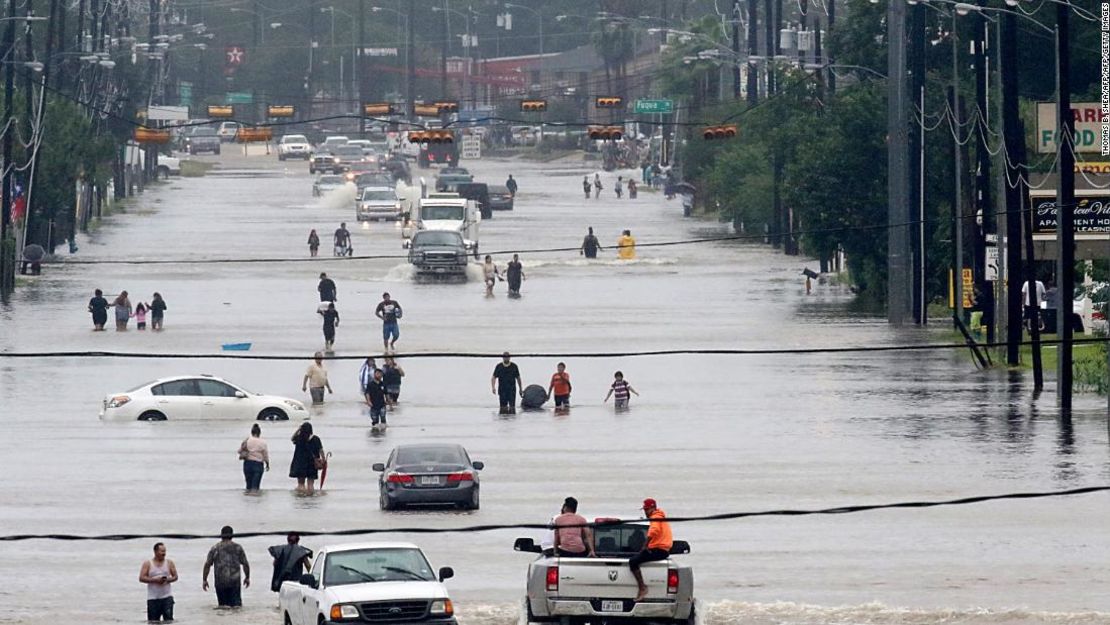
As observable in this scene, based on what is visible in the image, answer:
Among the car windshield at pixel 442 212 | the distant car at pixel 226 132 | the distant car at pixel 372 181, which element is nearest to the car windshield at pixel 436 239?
the car windshield at pixel 442 212

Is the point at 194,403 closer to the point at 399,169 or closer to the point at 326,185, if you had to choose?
the point at 326,185

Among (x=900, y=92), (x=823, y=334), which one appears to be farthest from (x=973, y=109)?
(x=823, y=334)

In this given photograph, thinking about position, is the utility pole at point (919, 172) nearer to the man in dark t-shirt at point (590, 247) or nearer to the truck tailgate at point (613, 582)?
the man in dark t-shirt at point (590, 247)

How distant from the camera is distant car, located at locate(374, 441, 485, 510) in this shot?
1329 inches

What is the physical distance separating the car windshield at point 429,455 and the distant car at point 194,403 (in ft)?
35.5

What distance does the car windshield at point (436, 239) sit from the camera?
77062 millimetres

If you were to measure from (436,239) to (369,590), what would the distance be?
54481mm

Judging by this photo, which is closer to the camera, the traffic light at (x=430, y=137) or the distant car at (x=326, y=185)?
the traffic light at (x=430, y=137)

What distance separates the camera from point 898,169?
59.7 meters

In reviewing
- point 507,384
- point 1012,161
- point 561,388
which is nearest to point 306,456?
point 507,384

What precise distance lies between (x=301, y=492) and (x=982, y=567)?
1151cm

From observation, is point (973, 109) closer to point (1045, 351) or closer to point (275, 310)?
point (1045, 351)

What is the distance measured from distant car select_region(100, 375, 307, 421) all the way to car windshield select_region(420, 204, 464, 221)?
3950cm

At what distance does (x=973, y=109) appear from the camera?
220 ft
